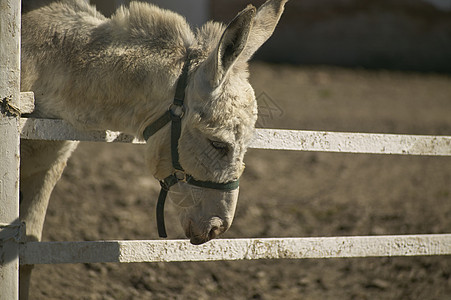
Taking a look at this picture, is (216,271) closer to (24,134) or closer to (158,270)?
(158,270)

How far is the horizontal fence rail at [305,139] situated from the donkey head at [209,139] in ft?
0.82

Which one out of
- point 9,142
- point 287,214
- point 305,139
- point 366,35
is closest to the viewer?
point 9,142

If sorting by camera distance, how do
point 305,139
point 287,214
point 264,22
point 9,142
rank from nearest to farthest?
point 9,142 → point 264,22 → point 305,139 → point 287,214

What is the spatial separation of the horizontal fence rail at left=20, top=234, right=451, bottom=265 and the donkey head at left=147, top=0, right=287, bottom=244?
9.2 inches

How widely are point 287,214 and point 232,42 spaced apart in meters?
3.34

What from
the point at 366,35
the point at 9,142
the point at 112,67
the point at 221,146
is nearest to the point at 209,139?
the point at 221,146

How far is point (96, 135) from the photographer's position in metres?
2.49

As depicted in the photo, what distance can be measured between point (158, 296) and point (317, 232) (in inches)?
69.4

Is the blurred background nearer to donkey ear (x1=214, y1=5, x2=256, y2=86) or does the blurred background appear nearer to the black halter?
the black halter

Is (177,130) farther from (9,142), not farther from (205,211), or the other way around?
(9,142)

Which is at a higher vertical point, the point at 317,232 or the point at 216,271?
the point at 317,232

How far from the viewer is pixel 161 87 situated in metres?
2.31

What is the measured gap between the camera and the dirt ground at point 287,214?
368 cm

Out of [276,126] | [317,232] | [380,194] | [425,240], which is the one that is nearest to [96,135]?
[425,240]
